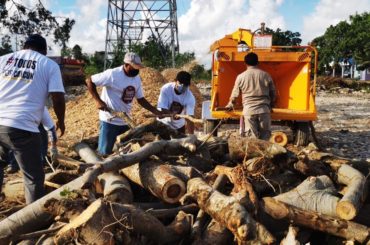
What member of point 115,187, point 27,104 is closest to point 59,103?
point 27,104

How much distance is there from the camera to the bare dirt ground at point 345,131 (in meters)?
9.50

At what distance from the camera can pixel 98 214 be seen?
330cm

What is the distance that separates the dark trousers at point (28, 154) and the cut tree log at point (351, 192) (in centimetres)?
270

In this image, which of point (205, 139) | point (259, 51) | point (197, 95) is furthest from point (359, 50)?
point (205, 139)

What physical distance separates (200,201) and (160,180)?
47cm

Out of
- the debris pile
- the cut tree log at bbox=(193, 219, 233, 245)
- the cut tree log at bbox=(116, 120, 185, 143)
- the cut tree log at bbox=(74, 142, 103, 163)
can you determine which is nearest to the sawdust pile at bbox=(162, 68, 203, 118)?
the debris pile

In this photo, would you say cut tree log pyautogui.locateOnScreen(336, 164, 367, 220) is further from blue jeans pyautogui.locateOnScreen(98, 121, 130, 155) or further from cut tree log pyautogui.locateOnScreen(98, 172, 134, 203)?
blue jeans pyautogui.locateOnScreen(98, 121, 130, 155)

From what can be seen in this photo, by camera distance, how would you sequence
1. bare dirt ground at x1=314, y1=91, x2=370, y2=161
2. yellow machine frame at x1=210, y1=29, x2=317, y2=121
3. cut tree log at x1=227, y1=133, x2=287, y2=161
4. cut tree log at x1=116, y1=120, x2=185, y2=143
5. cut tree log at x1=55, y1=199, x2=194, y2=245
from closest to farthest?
1. cut tree log at x1=55, y1=199, x2=194, y2=245
2. cut tree log at x1=227, y1=133, x2=287, y2=161
3. cut tree log at x1=116, y1=120, x2=185, y2=143
4. yellow machine frame at x1=210, y1=29, x2=317, y2=121
5. bare dirt ground at x1=314, y1=91, x2=370, y2=161

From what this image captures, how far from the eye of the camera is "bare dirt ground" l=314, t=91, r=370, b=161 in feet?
31.2

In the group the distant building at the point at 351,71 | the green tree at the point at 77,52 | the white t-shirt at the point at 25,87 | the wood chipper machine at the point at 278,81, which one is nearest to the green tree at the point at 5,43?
the wood chipper machine at the point at 278,81

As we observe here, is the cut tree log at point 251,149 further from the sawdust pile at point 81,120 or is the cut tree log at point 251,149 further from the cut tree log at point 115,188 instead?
the sawdust pile at point 81,120

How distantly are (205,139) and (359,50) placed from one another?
46.1 m

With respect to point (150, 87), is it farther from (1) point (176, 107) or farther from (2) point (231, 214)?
(2) point (231, 214)

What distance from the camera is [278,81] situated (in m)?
9.64
